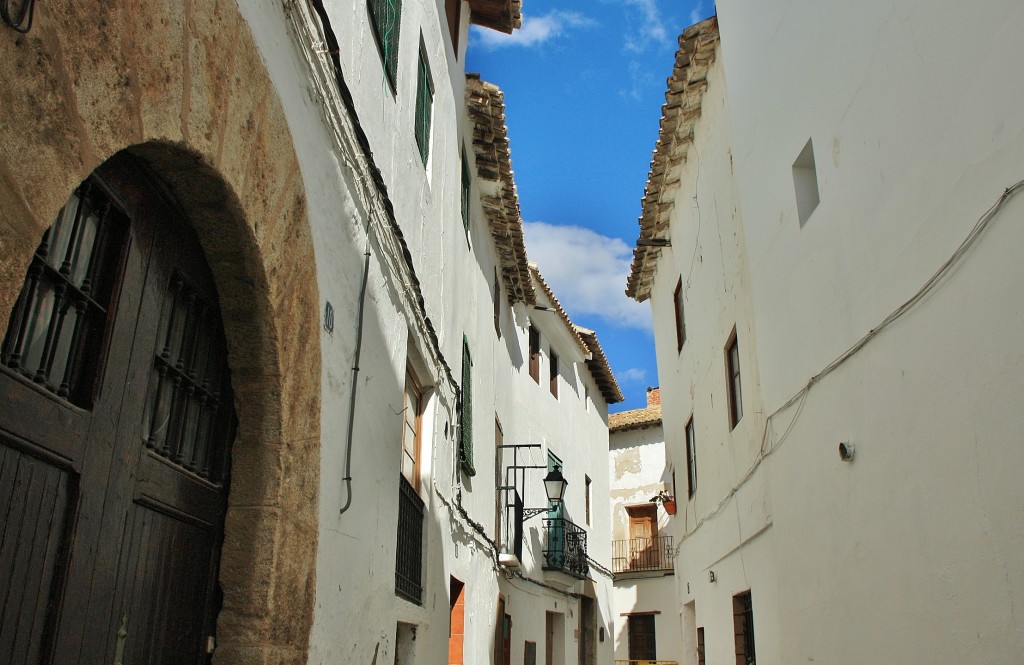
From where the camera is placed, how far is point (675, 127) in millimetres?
10359

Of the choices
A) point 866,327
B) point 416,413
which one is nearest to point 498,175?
point 416,413

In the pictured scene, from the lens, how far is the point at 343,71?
15.6ft

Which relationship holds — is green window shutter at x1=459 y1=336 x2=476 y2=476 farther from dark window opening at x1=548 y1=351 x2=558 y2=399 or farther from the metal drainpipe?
dark window opening at x1=548 y1=351 x2=558 y2=399

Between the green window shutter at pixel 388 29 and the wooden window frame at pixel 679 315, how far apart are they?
254 inches

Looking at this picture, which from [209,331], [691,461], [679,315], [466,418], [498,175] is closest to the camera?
[209,331]

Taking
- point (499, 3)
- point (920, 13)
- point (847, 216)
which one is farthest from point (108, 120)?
point (499, 3)

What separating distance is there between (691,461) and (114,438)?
975 cm

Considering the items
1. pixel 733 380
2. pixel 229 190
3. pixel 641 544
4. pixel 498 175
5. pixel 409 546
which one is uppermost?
pixel 498 175

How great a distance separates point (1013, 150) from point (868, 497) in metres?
2.20

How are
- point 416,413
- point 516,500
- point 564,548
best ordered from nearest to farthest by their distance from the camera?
point 416,413 → point 516,500 → point 564,548

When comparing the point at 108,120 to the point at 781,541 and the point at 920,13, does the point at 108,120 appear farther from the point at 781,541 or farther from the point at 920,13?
the point at 781,541

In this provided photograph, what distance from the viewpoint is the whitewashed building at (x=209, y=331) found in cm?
231

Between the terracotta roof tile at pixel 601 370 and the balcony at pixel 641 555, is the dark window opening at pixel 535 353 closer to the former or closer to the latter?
the terracotta roof tile at pixel 601 370

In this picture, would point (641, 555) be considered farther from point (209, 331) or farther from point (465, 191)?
point (209, 331)
